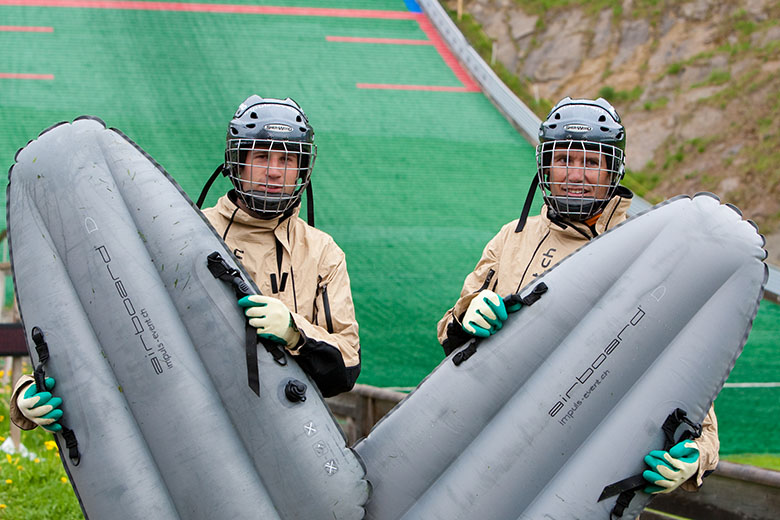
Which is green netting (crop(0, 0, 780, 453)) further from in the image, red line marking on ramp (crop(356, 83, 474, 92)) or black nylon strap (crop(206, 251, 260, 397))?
black nylon strap (crop(206, 251, 260, 397))

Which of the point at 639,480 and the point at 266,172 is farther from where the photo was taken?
the point at 266,172

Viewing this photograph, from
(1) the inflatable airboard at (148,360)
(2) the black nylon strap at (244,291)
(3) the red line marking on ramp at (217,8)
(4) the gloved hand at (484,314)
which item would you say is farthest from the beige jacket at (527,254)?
(3) the red line marking on ramp at (217,8)

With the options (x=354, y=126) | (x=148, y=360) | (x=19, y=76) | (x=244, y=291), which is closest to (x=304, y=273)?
(x=244, y=291)

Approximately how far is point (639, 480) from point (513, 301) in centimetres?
64

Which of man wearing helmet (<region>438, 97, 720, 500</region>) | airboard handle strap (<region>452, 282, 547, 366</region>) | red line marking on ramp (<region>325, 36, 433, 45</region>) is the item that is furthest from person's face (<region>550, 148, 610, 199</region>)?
red line marking on ramp (<region>325, 36, 433, 45</region>)

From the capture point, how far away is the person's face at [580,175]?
2.56m

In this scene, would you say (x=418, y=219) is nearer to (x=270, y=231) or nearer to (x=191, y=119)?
(x=191, y=119)

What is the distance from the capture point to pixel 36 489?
386cm

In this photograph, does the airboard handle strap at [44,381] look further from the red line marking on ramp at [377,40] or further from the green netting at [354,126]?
the red line marking on ramp at [377,40]

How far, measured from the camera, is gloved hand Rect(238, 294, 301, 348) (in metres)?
2.33

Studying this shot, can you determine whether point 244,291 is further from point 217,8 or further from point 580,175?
point 217,8

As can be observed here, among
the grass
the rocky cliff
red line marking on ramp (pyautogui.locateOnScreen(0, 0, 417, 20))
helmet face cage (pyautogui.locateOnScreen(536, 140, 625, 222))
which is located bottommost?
the rocky cliff

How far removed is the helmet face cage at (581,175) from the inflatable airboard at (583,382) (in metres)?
0.13

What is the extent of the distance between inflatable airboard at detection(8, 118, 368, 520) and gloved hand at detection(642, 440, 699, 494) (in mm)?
843
